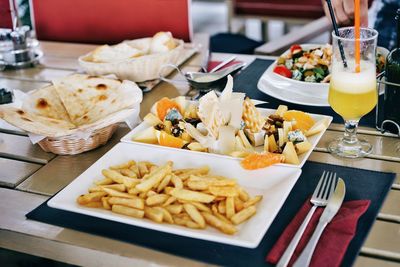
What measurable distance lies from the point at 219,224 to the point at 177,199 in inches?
4.0

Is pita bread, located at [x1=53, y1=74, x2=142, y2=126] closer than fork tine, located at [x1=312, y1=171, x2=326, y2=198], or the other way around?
fork tine, located at [x1=312, y1=171, x2=326, y2=198]

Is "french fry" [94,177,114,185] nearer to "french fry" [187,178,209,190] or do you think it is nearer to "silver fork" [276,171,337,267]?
"french fry" [187,178,209,190]

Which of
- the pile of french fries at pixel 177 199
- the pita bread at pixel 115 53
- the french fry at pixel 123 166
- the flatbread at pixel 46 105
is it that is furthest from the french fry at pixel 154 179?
the pita bread at pixel 115 53

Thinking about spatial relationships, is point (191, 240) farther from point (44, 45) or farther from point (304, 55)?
point (44, 45)

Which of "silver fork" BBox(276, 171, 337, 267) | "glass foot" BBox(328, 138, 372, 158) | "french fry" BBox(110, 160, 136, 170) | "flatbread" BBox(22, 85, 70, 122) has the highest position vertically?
"flatbread" BBox(22, 85, 70, 122)

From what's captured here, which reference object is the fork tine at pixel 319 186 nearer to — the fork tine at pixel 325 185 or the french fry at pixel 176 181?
the fork tine at pixel 325 185

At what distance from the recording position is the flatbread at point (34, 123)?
50.0 inches

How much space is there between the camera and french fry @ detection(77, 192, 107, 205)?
1.06m

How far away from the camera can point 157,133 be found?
1.27 m

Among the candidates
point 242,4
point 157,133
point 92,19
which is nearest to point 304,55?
point 157,133

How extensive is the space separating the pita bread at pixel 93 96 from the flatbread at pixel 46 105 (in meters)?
0.01

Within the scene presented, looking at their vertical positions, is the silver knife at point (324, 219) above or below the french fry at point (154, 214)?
below

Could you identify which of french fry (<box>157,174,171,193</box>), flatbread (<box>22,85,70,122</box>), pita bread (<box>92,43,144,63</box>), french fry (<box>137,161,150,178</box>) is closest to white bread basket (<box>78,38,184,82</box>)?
pita bread (<box>92,43,144,63</box>)

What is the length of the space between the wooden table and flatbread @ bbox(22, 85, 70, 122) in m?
0.08
